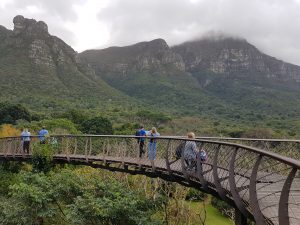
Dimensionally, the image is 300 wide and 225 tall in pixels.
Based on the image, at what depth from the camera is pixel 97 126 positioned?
5031 cm

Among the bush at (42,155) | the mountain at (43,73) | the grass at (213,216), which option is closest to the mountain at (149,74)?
the mountain at (43,73)

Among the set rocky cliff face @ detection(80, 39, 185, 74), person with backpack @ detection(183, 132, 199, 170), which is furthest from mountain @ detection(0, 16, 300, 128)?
person with backpack @ detection(183, 132, 199, 170)

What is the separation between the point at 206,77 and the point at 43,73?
74892 mm

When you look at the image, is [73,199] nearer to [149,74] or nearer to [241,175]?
[241,175]

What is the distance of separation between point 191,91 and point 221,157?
11130cm

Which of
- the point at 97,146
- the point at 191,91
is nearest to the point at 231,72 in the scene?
the point at 191,91

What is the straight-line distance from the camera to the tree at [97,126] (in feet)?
164

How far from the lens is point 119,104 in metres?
88.2

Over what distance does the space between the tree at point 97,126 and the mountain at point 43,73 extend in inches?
726

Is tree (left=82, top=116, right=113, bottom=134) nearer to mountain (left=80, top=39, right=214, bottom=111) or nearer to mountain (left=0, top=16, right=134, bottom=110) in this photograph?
mountain (left=0, top=16, right=134, bottom=110)

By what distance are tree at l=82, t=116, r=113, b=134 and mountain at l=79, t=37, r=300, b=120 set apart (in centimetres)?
4815

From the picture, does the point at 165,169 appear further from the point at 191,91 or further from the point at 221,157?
the point at 191,91

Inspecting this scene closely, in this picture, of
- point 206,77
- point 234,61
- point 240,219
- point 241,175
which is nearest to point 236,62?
point 234,61

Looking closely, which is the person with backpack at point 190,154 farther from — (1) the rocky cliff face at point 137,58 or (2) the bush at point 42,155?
(1) the rocky cliff face at point 137,58
